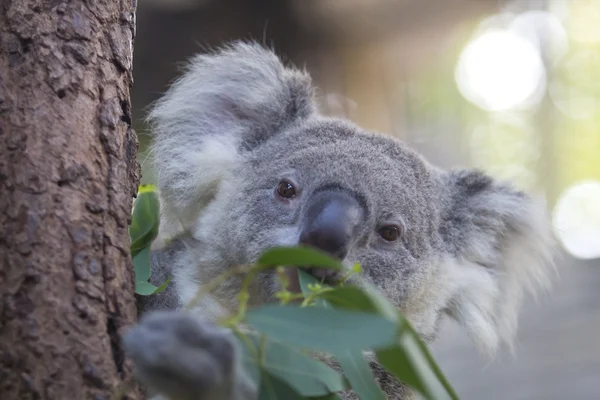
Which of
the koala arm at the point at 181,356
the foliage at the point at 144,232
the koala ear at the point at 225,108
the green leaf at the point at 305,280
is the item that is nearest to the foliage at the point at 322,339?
the koala arm at the point at 181,356

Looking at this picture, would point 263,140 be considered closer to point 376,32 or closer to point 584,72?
point 376,32

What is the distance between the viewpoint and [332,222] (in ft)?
6.84

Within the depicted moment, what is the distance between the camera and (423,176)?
2.88 m

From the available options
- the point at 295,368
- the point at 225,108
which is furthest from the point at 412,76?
the point at 295,368

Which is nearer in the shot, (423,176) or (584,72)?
(423,176)

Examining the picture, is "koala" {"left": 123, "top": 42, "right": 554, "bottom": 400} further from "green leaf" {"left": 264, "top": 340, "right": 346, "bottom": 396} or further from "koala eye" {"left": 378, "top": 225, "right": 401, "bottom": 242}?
"green leaf" {"left": 264, "top": 340, "right": 346, "bottom": 396}

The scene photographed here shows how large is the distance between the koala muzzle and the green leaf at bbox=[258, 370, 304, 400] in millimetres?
547

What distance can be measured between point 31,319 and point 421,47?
5.19 m

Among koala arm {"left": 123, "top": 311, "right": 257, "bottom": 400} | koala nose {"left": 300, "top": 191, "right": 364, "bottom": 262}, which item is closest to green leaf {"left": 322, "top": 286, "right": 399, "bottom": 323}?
koala arm {"left": 123, "top": 311, "right": 257, "bottom": 400}

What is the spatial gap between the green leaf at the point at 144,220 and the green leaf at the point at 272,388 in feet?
3.29

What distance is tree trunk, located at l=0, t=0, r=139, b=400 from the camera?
1405mm

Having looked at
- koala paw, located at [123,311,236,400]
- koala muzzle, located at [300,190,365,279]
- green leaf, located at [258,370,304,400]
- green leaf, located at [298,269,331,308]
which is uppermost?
koala muzzle, located at [300,190,365,279]

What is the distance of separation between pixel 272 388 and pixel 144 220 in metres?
1.20

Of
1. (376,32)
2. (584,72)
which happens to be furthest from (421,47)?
(584,72)
